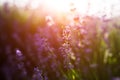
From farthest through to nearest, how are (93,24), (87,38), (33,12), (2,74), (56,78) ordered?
(33,12) → (2,74) → (93,24) → (87,38) → (56,78)

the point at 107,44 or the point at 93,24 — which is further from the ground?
the point at 93,24

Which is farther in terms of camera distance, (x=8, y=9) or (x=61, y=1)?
(x=8, y=9)

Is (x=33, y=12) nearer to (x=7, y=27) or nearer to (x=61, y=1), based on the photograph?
(x=7, y=27)

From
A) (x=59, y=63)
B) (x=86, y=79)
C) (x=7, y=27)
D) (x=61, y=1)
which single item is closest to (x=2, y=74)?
(x=7, y=27)

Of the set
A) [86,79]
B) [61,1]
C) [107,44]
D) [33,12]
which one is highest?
[33,12]

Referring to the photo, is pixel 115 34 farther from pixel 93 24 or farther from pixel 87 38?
pixel 87 38

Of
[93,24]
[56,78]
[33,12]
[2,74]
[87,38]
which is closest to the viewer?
[56,78]

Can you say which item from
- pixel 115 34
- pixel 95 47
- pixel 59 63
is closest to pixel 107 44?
pixel 95 47
